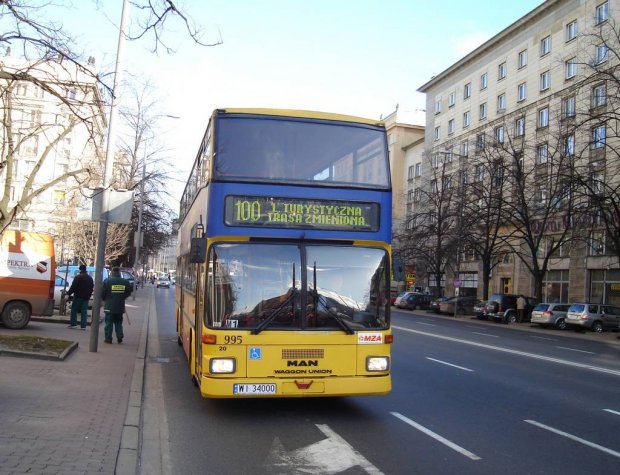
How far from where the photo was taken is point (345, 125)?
835cm

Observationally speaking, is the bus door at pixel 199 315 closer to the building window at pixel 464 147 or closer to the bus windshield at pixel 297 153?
the bus windshield at pixel 297 153

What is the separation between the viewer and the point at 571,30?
43.3 m

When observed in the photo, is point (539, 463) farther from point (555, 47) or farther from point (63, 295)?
point (555, 47)

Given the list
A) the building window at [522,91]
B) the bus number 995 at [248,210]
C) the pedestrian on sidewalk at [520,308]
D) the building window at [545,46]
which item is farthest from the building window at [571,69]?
the bus number 995 at [248,210]

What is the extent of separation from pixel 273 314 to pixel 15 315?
34.9 feet

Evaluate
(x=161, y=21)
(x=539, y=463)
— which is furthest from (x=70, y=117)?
(x=539, y=463)

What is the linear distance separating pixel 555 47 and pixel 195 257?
4476 centimetres

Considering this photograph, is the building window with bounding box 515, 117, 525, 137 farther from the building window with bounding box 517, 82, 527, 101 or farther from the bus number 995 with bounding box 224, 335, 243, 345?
the bus number 995 with bounding box 224, 335, 243, 345

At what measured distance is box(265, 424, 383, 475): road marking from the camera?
5547mm

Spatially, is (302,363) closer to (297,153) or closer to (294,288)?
(294,288)

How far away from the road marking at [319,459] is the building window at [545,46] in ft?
151

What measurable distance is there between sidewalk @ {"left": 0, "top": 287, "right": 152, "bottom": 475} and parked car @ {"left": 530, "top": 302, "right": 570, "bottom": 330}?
2634cm

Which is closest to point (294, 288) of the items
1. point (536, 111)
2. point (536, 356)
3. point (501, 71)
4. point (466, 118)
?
point (536, 356)

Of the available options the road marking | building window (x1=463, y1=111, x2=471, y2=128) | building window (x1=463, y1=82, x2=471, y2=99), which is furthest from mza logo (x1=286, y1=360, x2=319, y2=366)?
building window (x1=463, y1=82, x2=471, y2=99)
